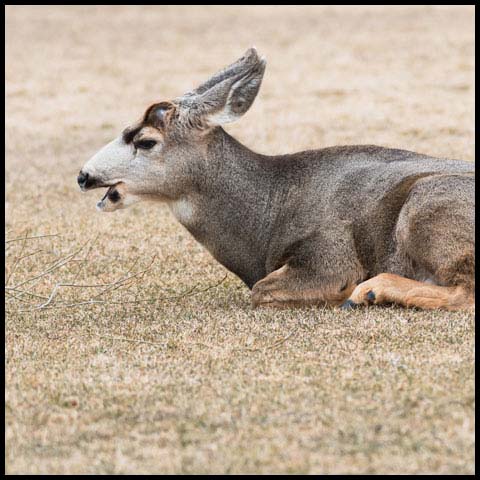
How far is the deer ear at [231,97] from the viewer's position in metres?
7.71

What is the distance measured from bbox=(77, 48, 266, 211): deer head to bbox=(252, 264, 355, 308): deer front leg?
36.3 inches

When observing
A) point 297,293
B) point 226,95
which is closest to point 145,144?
point 226,95

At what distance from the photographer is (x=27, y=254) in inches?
358

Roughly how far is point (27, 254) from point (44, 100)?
9601 mm

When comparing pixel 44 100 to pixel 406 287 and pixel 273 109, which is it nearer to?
pixel 273 109

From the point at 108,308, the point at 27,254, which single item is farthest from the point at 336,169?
the point at 27,254

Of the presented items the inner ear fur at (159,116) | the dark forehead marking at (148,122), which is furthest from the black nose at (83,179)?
the inner ear fur at (159,116)

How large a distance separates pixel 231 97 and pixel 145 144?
2.15 feet

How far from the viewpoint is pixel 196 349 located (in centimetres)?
617

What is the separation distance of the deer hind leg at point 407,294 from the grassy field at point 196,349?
0.34 ft

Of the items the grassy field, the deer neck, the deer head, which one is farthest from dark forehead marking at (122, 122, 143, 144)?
the grassy field

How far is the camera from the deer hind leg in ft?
22.2

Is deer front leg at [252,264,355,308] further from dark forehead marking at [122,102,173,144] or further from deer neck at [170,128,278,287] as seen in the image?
dark forehead marking at [122,102,173,144]

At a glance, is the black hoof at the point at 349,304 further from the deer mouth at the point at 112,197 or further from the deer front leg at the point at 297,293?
the deer mouth at the point at 112,197
